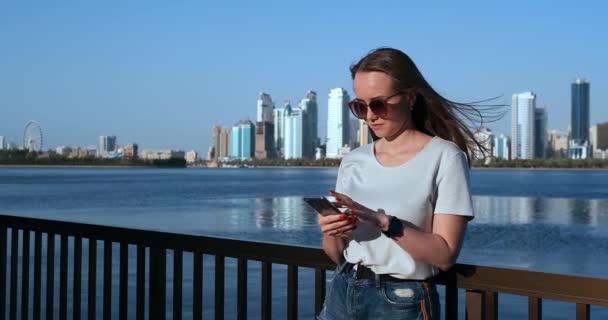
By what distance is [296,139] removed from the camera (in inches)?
5472

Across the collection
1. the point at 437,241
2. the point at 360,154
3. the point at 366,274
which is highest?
the point at 360,154

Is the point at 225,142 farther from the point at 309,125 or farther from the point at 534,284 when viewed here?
the point at 534,284

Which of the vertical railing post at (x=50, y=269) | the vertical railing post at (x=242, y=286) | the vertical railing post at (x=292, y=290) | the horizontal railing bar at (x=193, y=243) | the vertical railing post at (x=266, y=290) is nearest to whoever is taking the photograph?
the horizontal railing bar at (x=193, y=243)

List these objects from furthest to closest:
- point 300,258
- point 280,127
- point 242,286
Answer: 1. point 280,127
2. point 242,286
3. point 300,258

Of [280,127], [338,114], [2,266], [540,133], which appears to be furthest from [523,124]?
[2,266]

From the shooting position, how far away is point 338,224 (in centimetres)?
194

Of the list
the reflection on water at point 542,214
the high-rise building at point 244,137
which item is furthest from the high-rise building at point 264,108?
the reflection on water at point 542,214

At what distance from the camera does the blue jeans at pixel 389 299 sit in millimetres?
2010

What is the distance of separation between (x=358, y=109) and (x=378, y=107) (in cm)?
8

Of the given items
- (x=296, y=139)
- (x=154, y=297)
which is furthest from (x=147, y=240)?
(x=296, y=139)

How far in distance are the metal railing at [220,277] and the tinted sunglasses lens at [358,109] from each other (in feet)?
1.75

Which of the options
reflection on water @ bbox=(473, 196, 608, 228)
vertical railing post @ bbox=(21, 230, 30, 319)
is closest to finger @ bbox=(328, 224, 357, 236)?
vertical railing post @ bbox=(21, 230, 30, 319)

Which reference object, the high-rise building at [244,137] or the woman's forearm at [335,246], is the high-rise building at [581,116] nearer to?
the high-rise building at [244,137]

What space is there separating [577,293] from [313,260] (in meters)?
0.88
